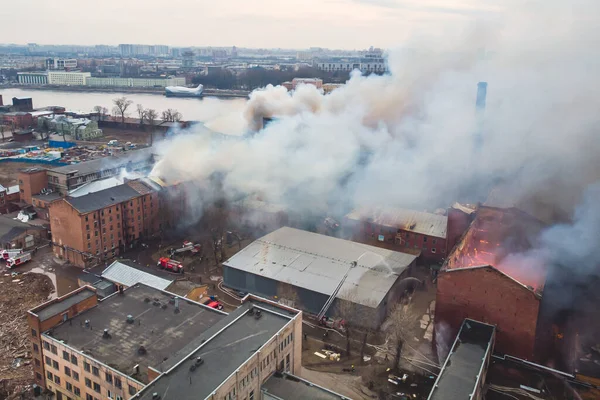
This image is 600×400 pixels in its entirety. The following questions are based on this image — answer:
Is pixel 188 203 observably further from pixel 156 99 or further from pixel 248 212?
pixel 156 99

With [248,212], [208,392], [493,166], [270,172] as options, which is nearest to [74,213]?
[248,212]

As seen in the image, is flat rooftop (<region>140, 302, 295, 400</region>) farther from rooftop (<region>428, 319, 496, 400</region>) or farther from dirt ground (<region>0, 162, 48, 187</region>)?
dirt ground (<region>0, 162, 48, 187</region>)

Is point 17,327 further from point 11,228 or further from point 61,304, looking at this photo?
point 11,228

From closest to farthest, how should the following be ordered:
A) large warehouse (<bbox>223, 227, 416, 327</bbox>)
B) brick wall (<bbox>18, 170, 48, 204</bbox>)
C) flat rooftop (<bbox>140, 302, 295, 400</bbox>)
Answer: flat rooftop (<bbox>140, 302, 295, 400</bbox>) < large warehouse (<bbox>223, 227, 416, 327</bbox>) < brick wall (<bbox>18, 170, 48, 204</bbox>)

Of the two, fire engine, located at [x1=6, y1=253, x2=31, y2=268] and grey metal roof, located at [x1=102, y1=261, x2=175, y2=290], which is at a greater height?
grey metal roof, located at [x1=102, y1=261, x2=175, y2=290]

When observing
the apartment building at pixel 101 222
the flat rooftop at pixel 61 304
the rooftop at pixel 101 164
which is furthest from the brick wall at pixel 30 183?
the flat rooftop at pixel 61 304

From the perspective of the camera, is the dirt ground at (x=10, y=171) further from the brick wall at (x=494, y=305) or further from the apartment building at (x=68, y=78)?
the apartment building at (x=68, y=78)

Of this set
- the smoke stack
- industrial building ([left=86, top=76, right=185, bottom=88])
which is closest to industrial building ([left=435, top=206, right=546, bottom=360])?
the smoke stack

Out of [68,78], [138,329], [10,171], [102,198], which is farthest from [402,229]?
[68,78]
